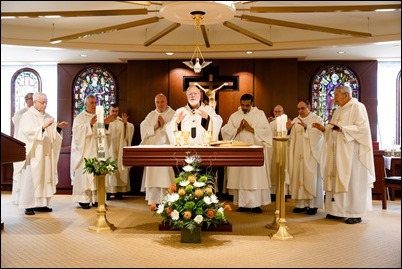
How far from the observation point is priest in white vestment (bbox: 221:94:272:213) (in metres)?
8.14

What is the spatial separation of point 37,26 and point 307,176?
6.17 metres

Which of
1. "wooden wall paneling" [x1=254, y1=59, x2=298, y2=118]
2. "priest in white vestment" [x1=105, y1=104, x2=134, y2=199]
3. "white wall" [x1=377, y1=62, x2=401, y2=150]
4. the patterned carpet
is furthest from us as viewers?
"white wall" [x1=377, y1=62, x2=401, y2=150]

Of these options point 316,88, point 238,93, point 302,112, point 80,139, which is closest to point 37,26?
point 80,139

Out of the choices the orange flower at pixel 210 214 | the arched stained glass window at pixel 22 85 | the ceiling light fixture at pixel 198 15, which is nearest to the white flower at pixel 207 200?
the orange flower at pixel 210 214

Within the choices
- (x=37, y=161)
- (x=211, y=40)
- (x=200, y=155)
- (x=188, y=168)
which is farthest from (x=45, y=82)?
(x=188, y=168)

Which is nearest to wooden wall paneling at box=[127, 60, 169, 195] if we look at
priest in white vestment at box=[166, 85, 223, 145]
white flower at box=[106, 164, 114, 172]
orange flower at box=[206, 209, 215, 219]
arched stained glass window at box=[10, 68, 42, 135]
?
arched stained glass window at box=[10, 68, 42, 135]

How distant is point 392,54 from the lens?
36.3 ft

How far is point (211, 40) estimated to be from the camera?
10.4m

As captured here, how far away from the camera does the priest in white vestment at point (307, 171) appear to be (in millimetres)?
8258

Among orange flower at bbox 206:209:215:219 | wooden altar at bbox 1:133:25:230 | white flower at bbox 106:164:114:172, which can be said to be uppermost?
wooden altar at bbox 1:133:25:230

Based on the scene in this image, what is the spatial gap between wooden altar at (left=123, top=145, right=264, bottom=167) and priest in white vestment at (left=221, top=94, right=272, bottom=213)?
2.10 meters

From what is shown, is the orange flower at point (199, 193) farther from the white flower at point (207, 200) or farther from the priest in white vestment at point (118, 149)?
the priest in white vestment at point (118, 149)

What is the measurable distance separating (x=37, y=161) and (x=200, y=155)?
3420 mm

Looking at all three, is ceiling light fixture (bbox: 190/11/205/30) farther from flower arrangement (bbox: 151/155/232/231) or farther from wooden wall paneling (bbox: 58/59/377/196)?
wooden wall paneling (bbox: 58/59/377/196)
